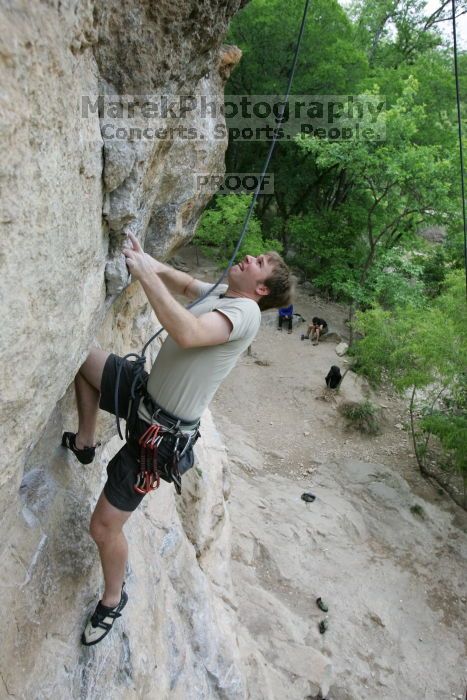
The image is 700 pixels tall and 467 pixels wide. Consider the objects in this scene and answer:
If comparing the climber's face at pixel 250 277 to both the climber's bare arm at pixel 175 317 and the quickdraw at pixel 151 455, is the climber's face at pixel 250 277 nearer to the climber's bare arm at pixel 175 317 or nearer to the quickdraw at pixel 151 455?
the climber's bare arm at pixel 175 317

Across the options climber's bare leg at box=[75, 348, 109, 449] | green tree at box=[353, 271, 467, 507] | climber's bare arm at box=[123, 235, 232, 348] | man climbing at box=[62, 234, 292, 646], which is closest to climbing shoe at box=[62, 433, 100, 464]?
climber's bare leg at box=[75, 348, 109, 449]

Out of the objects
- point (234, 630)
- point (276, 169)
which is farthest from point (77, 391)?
point (276, 169)

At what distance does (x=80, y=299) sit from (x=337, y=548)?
7.50 metres

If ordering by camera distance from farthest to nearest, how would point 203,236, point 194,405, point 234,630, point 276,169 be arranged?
point 276,169
point 203,236
point 234,630
point 194,405

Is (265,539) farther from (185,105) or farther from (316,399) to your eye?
(185,105)

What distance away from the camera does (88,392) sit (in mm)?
3162

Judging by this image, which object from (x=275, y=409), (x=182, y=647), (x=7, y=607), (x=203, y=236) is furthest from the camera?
(x=203, y=236)

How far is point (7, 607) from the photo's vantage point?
8.46ft

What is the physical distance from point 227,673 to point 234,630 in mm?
755

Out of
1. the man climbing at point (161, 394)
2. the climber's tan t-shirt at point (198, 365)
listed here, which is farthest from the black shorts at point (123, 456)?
the climber's tan t-shirt at point (198, 365)

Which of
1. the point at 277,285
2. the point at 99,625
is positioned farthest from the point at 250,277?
the point at 99,625

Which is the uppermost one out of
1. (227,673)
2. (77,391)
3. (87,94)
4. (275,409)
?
(87,94)

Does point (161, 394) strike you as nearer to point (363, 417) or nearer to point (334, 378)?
point (363, 417)

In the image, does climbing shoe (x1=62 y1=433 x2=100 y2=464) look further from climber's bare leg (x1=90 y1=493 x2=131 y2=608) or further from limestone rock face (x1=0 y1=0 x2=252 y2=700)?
climber's bare leg (x1=90 y1=493 x2=131 y2=608)
